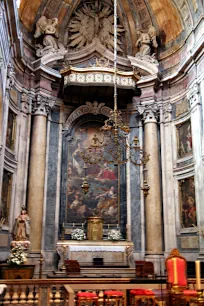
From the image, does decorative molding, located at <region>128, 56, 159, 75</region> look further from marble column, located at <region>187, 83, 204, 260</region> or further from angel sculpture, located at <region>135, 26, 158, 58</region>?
marble column, located at <region>187, 83, 204, 260</region>

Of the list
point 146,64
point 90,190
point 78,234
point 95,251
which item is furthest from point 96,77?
point 95,251

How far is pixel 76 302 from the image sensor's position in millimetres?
6223

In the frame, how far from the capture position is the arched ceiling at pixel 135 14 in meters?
14.5

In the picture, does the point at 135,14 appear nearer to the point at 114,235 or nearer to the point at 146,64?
the point at 146,64

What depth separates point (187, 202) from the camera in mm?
13039

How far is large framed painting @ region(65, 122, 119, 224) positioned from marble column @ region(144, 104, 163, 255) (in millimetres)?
1384

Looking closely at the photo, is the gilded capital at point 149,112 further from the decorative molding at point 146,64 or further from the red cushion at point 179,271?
the red cushion at point 179,271

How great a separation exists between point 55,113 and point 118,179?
3.77 m

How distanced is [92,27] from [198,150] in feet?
25.1

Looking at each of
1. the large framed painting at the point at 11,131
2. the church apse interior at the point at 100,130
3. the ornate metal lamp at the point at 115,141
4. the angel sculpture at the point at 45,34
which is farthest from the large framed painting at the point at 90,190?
the angel sculpture at the point at 45,34

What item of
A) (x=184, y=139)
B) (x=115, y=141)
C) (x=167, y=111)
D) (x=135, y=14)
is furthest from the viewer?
(x=135, y=14)

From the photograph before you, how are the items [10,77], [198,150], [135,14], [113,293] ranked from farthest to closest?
[135,14], [198,150], [10,77], [113,293]

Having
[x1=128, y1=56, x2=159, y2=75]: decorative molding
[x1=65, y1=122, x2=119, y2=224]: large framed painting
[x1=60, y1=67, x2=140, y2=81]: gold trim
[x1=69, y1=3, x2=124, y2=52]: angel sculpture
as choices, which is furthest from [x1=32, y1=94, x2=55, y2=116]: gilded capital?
[x1=128, y1=56, x2=159, y2=75]: decorative molding

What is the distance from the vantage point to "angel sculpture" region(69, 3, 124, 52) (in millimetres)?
15852
